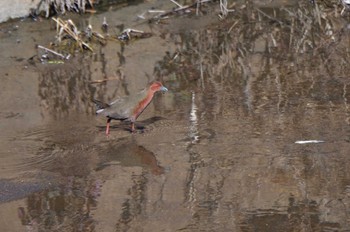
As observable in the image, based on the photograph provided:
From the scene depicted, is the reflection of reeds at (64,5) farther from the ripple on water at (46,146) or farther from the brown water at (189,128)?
the ripple on water at (46,146)

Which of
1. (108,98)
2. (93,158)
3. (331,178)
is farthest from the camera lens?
(108,98)

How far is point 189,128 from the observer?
7914 millimetres

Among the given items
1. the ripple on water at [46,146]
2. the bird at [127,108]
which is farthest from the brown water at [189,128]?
the bird at [127,108]

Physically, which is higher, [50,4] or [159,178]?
[50,4]

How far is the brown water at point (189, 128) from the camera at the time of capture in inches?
247

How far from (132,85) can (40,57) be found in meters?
1.39

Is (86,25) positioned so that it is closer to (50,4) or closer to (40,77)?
(50,4)

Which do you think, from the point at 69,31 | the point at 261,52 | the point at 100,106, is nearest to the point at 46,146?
the point at 100,106

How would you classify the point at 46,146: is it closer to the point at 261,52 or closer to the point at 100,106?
the point at 100,106

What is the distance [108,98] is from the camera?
29.5 ft

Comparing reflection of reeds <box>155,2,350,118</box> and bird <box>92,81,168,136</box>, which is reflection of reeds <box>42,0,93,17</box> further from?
bird <box>92,81,168,136</box>

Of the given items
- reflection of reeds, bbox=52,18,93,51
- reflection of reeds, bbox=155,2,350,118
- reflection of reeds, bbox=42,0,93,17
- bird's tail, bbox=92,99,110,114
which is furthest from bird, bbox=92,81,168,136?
reflection of reeds, bbox=42,0,93,17

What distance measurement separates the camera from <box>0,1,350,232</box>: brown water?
6262 mm

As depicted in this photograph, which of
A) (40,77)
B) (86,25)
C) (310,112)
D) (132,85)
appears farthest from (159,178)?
(86,25)
